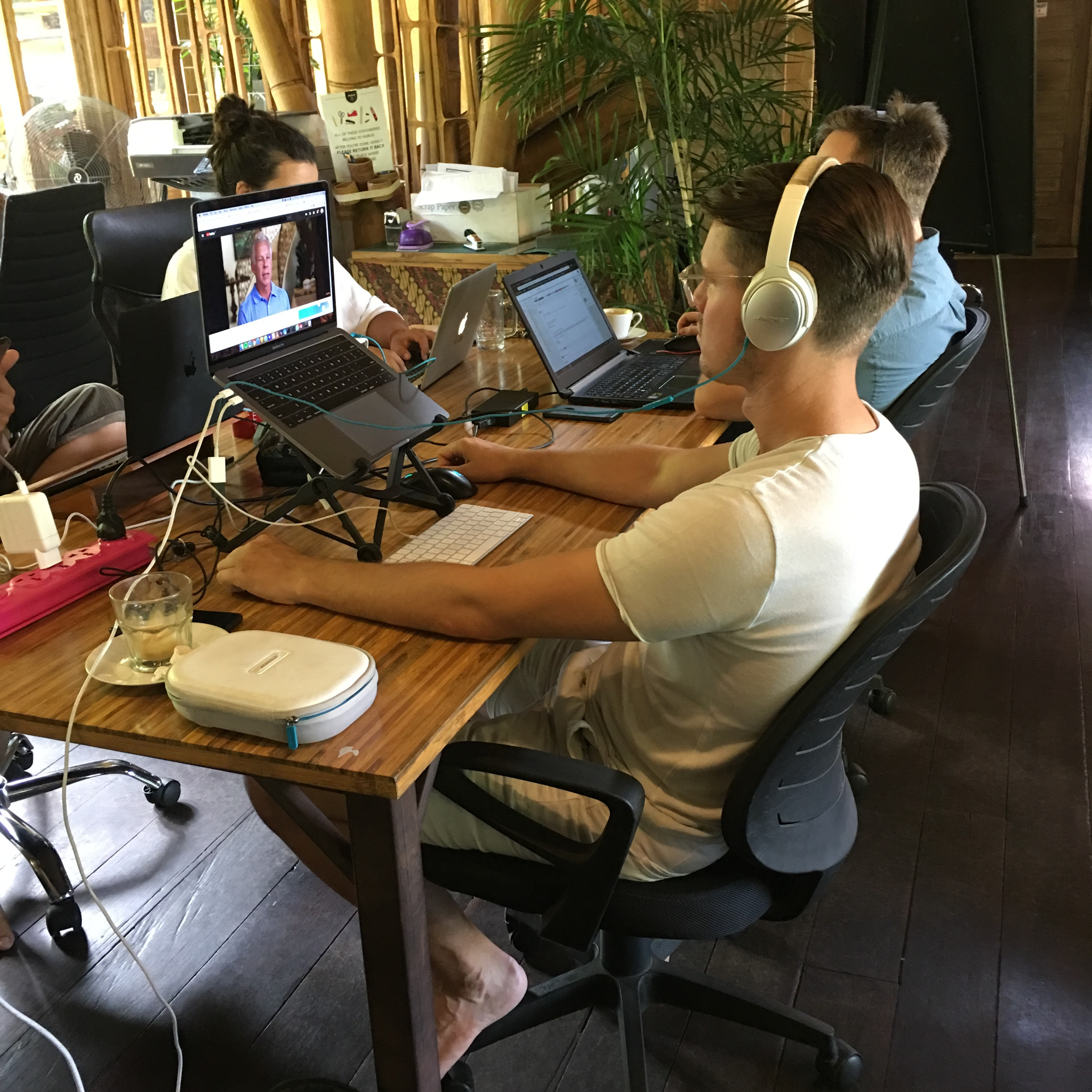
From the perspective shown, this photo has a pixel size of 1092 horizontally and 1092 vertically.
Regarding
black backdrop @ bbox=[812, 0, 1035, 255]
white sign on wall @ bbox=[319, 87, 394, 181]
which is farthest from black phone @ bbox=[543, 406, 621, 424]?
white sign on wall @ bbox=[319, 87, 394, 181]

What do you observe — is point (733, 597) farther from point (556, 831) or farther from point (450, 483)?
point (450, 483)

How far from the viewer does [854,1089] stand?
155cm

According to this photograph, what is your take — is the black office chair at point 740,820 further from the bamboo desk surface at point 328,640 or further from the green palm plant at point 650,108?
the green palm plant at point 650,108

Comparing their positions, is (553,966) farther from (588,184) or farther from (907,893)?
(588,184)

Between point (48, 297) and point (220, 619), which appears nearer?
point (220, 619)

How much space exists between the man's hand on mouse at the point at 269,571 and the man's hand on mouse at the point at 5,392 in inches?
26.5

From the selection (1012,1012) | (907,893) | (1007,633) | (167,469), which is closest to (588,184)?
(1007,633)

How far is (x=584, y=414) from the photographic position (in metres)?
2.07

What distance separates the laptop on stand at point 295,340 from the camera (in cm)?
143

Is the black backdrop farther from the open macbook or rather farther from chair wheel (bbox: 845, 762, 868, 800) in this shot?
chair wheel (bbox: 845, 762, 868, 800)

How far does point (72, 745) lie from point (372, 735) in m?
0.75

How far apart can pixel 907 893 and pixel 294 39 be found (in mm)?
3954

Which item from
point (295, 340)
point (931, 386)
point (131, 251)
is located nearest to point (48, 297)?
point (131, 251)

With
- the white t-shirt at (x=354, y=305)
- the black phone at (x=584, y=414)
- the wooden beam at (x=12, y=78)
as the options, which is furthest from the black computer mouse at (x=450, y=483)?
the wooden beam at (x=12, y=78)
